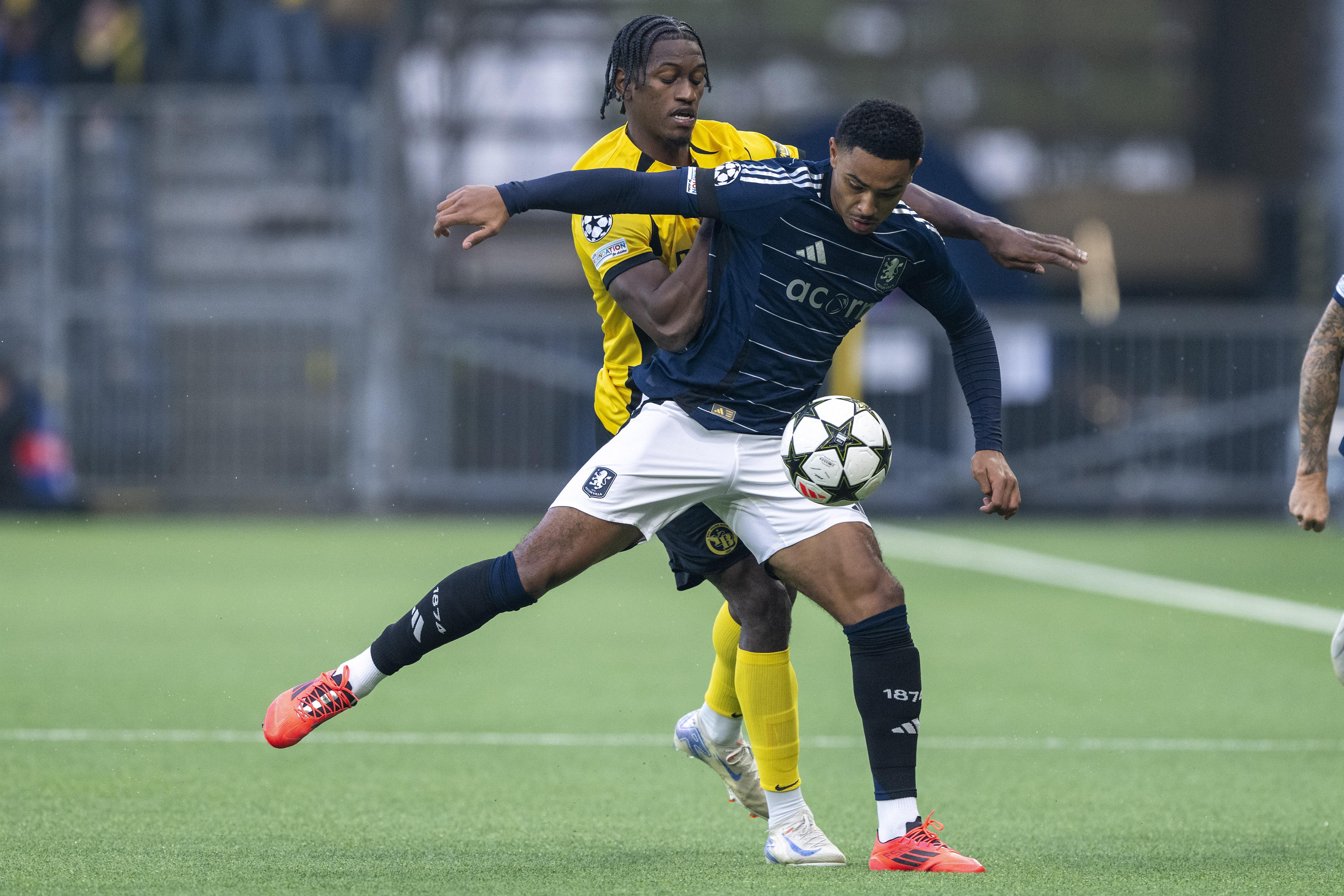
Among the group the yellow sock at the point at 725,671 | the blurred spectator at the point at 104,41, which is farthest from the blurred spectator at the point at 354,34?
the yellow sock at the point at 725,671

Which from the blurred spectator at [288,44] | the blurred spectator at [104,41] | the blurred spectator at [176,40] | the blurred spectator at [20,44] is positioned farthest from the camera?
the blurred spectator at [176,40]

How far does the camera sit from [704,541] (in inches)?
219

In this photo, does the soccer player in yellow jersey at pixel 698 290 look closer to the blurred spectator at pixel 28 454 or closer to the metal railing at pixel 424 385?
the metal railing at pixel 424 385

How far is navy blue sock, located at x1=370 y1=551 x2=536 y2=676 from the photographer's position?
5102 mm

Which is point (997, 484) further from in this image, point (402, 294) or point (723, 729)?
point (402, 294)

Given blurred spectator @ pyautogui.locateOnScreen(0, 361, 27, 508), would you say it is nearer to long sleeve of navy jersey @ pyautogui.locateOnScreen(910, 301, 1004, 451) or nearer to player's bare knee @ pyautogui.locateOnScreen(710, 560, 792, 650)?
player's bare knee @ pyautogui.locateOnScreen(710, 560, 792, 650)

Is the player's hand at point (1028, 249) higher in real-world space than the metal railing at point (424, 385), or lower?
higher

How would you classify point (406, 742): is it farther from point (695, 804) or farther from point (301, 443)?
point (301, 443)

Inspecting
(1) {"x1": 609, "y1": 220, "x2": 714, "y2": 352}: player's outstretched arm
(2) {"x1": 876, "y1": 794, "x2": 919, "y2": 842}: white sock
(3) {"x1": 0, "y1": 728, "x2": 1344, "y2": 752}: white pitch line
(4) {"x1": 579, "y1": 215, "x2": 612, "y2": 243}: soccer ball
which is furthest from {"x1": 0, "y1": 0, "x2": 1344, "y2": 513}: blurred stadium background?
(2) {"x1": 876, "y1": 794, "x2": 919, "y2": 842}: white sock

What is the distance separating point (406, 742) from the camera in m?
7.12

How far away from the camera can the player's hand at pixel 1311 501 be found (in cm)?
500

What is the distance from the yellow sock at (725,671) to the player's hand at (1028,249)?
143 cm

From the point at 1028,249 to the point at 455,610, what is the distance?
1.90 m

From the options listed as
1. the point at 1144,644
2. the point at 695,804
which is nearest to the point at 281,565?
the point at 1144,644
